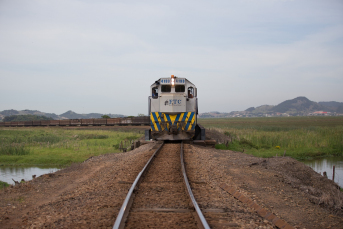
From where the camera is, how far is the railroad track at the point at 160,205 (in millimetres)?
4816

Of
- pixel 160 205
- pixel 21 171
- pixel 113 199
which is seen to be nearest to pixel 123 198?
pixel 113 199

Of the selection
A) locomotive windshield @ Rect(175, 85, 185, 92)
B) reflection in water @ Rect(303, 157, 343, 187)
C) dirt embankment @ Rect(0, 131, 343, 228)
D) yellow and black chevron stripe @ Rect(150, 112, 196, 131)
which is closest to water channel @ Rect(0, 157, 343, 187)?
reflection in water @ Rect(303, 157, 343, 187)

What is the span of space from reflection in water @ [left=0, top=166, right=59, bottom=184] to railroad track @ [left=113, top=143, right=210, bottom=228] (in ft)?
27.9

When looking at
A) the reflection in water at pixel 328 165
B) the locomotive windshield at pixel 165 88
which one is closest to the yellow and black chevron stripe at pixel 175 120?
the locomotive windshield at pixel 165 88

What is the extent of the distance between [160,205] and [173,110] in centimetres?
1045

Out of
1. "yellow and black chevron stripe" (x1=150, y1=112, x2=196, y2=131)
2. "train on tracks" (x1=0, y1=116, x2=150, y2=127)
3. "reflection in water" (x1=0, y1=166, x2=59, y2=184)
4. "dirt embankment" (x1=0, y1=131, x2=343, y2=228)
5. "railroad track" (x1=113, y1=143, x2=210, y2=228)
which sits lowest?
"reflection in water" (x1=0, y1=166, x2=59, y2=184)

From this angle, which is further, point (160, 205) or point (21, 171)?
point (21, 171)

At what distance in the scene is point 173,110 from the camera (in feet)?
52.7

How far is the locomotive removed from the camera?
1614 cm

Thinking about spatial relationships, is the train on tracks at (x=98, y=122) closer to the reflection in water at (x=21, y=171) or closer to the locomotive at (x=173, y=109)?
the reflection in water at (x=21, y=171)

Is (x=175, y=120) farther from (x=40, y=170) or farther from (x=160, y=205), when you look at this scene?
(x=160, y=205)

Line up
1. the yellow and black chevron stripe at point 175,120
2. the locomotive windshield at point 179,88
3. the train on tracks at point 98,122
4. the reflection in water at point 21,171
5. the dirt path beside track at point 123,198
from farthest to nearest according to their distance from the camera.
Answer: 1. the train on tracks at point 98,122
2. the locomotive windshield at point 179,88
3. the yellow and black chevron stripe at point 175,120
4. the reflection in water at point 21,171
5. the dirt path beside track at point 123,198

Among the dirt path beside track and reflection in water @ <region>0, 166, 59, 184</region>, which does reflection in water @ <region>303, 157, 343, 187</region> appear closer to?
the dirt path beside track

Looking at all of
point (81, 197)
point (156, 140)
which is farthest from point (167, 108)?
point (81, 197)
